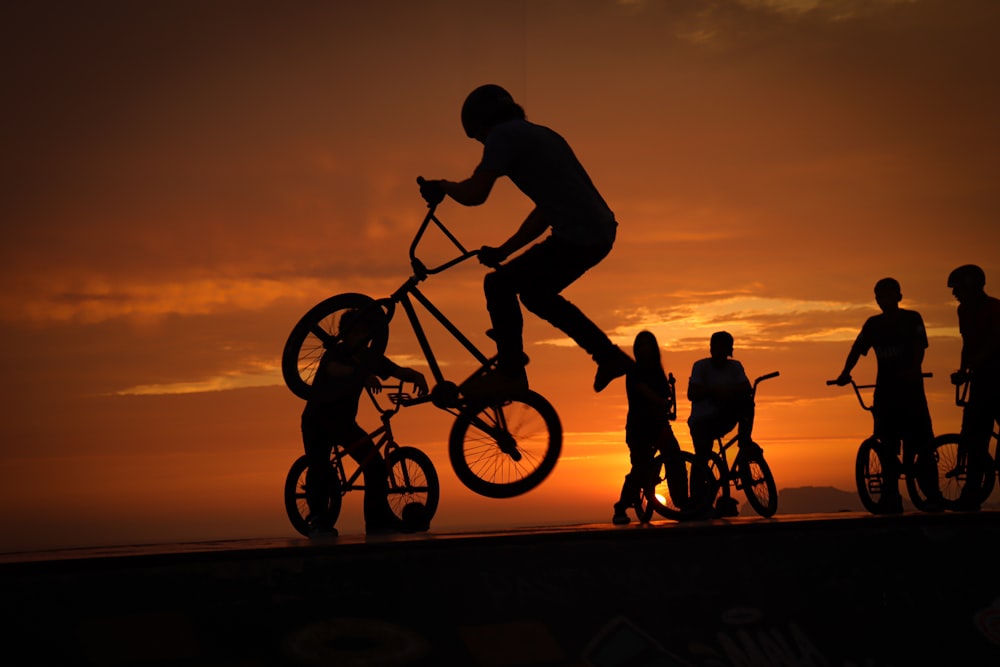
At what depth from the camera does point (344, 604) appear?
19.6 feet

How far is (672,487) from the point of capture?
1034cm

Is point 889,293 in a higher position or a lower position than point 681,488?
higher

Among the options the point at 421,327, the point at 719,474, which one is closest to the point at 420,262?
the point at 421,327

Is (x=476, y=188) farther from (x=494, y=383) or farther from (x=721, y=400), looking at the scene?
(x=721, y=400)

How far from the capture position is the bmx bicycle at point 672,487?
1019cm

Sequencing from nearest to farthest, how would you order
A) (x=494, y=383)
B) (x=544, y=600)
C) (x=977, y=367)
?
(x=544, y=600) < (x=494, y=383) < (x=977, y=367)

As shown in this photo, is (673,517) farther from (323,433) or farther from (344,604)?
(344,604)

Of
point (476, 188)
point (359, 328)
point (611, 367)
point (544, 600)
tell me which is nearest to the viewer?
point (544, 600)

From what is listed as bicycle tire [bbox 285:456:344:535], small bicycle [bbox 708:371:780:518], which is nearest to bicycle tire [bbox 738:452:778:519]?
small bicycle [bbox 708:371:780:518]

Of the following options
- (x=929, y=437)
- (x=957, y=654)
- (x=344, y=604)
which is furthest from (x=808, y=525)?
(x=929, y=437)

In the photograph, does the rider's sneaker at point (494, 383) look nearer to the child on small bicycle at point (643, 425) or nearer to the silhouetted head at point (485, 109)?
the silhouetted head at point (485, 109)

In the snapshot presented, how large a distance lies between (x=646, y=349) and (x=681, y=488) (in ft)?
4.74

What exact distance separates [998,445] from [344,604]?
742 cm

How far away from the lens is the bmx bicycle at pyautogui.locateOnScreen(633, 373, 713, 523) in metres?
10.2
